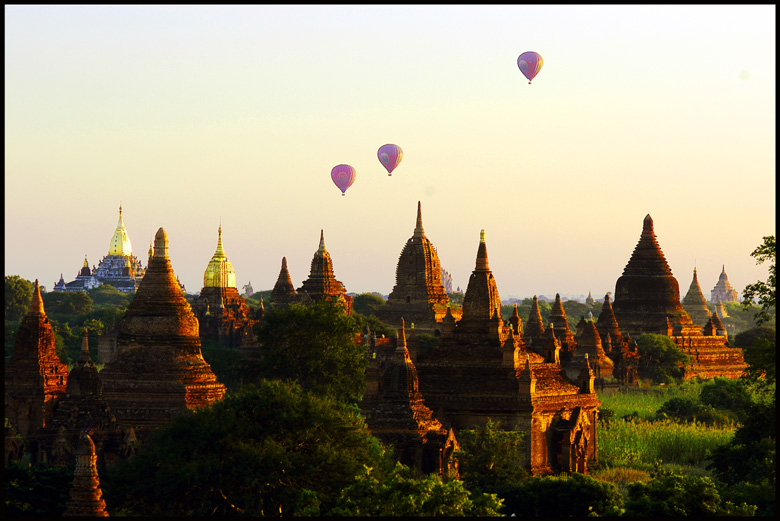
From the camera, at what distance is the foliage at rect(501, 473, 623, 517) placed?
137ft

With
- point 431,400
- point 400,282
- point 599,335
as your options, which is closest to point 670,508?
point 431,400

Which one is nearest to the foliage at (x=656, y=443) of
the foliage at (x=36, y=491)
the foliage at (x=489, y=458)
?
the foliage at (x=489, y=458)

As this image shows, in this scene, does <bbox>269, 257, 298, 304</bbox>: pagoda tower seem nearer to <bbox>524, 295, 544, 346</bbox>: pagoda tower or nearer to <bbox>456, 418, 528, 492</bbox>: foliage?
<bbox>524, 295, 544, 346</bbox>: pagoda tower

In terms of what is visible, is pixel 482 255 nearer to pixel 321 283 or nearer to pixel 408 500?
pixel 408 500

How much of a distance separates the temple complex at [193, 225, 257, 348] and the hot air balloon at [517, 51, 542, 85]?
23175 mm

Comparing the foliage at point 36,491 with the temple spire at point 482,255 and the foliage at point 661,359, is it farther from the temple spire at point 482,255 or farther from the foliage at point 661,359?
the foliage at point 661,359

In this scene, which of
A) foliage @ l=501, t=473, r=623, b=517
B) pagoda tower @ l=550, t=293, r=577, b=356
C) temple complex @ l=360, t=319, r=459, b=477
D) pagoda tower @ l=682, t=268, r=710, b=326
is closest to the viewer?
foliage @ l=501, t=473, r=623, b=517

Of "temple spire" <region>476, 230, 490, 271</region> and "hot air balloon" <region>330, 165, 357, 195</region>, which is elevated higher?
"hot air balloon" <region>330, 165, 357, 195</region>

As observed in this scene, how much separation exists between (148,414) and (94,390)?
6.03 ft

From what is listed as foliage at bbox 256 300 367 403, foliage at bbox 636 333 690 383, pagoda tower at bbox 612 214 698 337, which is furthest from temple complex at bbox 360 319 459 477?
pagoda tower at bbox 612 214 698 337

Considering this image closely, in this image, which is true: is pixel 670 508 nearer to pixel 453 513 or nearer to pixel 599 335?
pixel 453 513

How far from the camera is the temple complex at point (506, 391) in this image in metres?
51.5

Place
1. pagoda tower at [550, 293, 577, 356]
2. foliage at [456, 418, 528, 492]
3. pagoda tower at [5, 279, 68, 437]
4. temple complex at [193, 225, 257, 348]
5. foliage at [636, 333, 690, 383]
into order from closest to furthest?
foliage at [456, 418, 528, 492] → pagoda tower at [5, 279, 68, 437] → pagoda tower at [550, 293, 577, 356] → foliage at [636, 333, 690, 383] → temple complex at [193, 225, 257, 348]

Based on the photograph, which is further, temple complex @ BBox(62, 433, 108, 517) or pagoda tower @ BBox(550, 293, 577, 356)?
pagoda tower @ BBox(550, 293, 577, 356)
